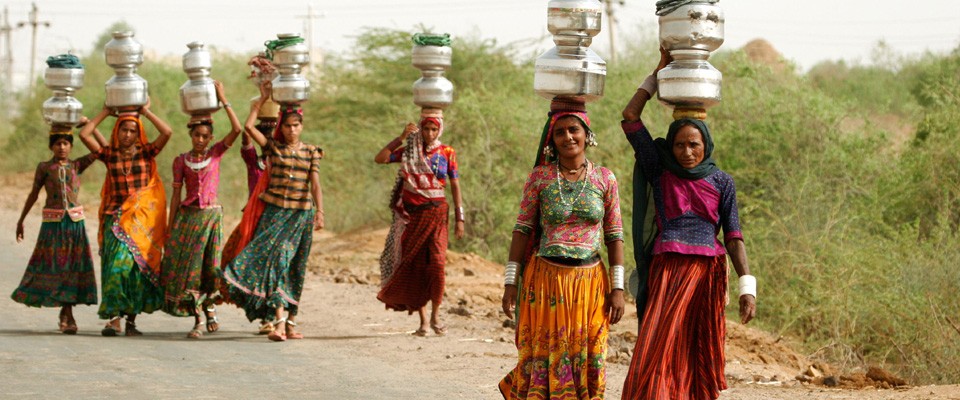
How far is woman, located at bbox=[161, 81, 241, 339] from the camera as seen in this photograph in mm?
9852

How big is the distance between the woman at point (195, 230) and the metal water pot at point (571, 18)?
4290 millimetres

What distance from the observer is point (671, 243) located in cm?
578

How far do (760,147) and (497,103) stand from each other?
13.7 ft

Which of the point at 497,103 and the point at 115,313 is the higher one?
the point at 497,103

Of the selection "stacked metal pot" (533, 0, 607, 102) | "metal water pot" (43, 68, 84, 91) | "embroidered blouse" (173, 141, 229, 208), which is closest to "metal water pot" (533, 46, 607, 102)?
"stacked metal pot" (533, 0, 607, 102)

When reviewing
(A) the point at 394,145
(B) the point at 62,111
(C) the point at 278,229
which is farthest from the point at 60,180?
(A) the point at 394,145

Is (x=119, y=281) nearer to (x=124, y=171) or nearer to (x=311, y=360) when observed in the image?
(x=124, y=171)

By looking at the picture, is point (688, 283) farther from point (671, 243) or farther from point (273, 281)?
point (273, 281)

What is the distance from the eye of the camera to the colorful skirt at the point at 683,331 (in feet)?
18.7

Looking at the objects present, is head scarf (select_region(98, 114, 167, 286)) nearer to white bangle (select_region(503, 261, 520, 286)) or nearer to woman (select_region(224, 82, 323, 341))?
woman (select_region(224, 82, 323, 341))

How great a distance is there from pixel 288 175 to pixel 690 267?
4.56 metres

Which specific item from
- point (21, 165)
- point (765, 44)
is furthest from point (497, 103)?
point (765, 44)

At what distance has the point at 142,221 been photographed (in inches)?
389

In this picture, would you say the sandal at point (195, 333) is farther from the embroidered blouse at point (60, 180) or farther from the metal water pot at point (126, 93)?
the metal water pot at point (126, 93)
